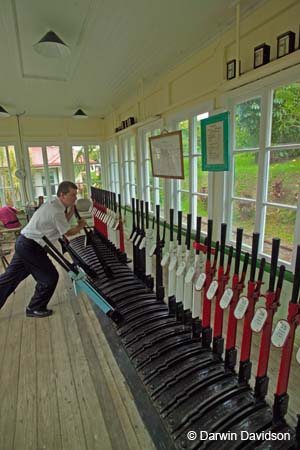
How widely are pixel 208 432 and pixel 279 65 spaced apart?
231 centimetres

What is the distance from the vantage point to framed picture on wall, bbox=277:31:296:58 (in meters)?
1.81

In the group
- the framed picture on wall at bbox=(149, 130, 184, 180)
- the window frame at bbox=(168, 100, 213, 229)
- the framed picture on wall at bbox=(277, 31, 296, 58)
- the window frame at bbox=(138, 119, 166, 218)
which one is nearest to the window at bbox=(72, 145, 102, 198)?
the window frame at bbox=(138, 119, 166, 218)

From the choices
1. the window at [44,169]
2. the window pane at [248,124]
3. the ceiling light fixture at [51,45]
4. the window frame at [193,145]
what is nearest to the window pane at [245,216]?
the window frame at [193,145]

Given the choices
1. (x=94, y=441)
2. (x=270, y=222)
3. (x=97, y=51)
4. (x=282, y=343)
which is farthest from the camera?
(x=97, y=51)

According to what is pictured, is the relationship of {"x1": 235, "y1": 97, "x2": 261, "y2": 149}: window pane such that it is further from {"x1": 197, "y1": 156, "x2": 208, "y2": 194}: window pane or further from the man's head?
the man's head

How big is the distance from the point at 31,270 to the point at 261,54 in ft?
9.36

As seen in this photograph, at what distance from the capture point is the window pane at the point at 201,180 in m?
3.09

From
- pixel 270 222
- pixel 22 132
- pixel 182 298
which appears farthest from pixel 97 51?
pixel 22 132

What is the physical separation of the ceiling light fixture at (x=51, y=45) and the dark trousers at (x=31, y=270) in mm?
1764

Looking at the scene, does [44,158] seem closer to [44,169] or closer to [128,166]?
[44,169]

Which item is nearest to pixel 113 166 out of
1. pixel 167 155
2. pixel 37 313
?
pixel 167 155

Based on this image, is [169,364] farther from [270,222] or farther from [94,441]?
[270,222]

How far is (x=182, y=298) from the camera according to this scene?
196 cm

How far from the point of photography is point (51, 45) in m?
2.30
